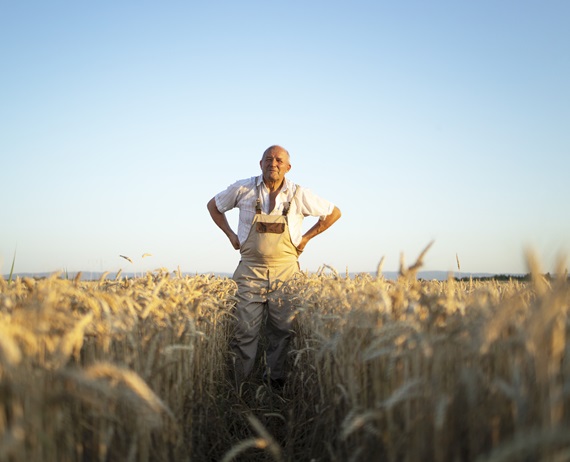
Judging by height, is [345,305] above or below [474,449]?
above

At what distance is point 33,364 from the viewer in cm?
226

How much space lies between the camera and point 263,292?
6691mm

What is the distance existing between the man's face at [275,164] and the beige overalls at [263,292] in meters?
0.41

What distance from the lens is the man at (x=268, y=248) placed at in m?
6.60

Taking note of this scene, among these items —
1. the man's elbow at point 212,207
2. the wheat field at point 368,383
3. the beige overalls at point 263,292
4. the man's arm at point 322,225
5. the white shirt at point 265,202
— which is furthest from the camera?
the man's arm at point 322,225

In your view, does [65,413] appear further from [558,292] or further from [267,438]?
[558,292]

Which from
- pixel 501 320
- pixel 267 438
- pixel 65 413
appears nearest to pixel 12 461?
pixel 65 413

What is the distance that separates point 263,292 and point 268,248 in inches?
24.7

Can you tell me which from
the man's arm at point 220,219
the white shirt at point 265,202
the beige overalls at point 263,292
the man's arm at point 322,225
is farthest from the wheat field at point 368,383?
the man's arm at point 322,225

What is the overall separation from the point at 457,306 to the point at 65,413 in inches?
87.4

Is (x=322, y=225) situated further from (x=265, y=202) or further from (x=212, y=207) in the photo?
(x=212, y=207)

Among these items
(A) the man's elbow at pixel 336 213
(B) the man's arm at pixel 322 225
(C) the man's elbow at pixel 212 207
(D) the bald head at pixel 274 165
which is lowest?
(B) the man's arm at pixel 322 225

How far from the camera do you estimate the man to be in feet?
21.6

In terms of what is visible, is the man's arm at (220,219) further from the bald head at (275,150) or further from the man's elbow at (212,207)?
the bald head at (275,150)
